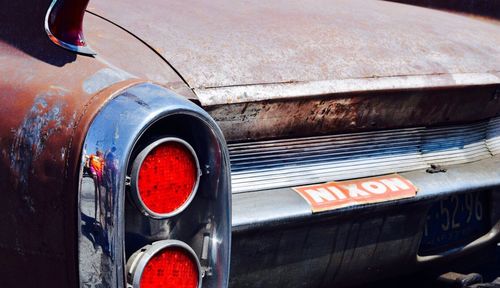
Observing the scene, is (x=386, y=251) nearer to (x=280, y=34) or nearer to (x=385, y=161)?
(x=385, y=161)

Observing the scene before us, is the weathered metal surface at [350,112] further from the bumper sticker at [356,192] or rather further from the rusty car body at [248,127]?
the bumper sticker at [356,192]

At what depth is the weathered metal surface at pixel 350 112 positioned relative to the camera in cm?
212

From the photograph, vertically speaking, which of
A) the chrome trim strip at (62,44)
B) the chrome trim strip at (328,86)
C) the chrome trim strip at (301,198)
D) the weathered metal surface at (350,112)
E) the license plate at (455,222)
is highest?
the chrome trim strip at (62,44)

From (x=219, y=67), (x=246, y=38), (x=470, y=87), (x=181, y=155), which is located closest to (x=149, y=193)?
(x=181, y=155)

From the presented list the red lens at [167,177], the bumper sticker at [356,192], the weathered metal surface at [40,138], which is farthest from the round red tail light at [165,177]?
the bumper sticker at [356,192]

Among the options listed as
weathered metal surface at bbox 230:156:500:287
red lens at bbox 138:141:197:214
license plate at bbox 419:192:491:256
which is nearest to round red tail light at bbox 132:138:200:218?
red lens at bbox 138:141:197:214

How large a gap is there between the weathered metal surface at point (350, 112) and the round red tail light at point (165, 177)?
0.37 m

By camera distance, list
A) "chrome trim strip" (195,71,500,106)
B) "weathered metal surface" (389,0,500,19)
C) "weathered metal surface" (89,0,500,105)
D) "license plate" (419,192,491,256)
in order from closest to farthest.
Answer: "chrome trim strip" (195,71,500,106), "weathered metal surface" (89,0,500,105), "license plate" (419,192,491,256), "weathered metal surface" (389,0,500,19)

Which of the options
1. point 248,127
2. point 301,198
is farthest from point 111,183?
point 301,198

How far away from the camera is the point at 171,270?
1705 mm

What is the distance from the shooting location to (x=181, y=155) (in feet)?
5.54

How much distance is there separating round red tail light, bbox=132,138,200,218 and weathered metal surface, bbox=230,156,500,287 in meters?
0.41

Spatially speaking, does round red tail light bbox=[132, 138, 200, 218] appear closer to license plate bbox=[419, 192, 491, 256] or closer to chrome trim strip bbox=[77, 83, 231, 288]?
chrome trim strip bbox=[77, 83, 231, 288]

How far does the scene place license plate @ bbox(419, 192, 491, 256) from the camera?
2.71 metres
